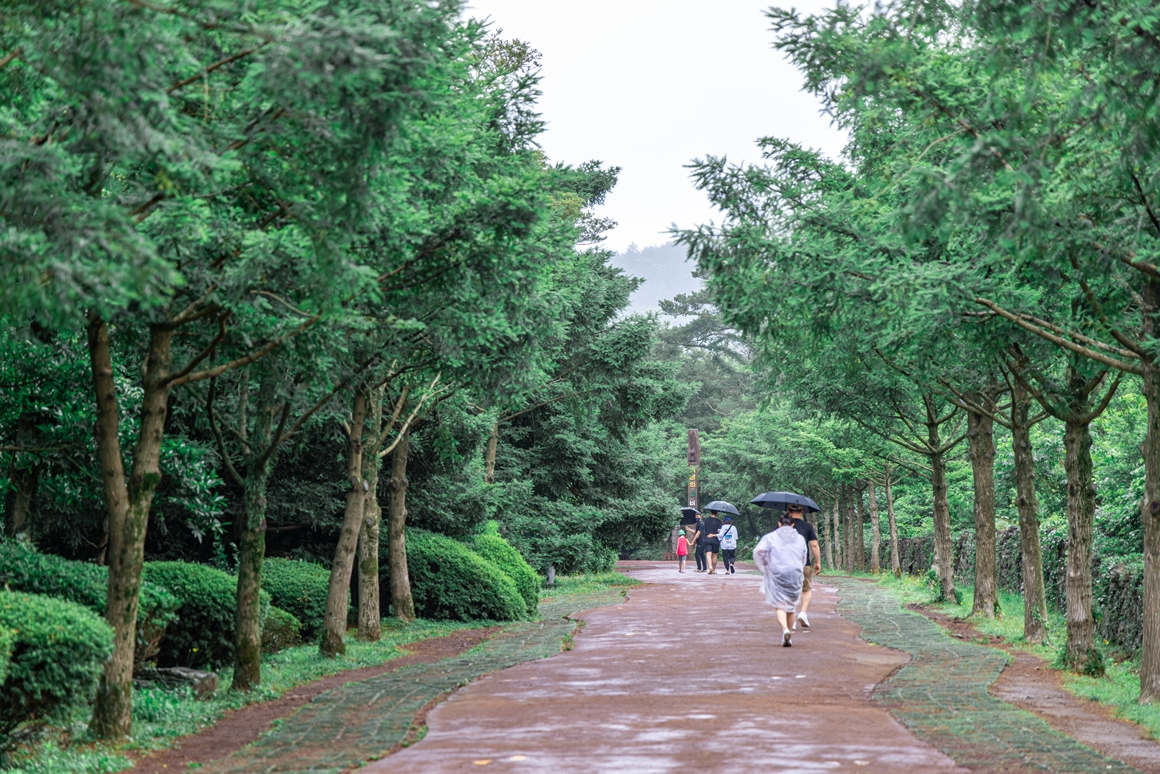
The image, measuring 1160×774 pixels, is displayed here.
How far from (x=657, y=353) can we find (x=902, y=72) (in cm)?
7608

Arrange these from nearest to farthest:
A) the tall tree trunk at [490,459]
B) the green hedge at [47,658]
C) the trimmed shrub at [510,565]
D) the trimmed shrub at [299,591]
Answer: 1. the green hedge at [47,658]
2. the trimmed shrub at [299,591]
3. the trimmed shrub at [510,565]
4. the tall tree trunk at [490,459]

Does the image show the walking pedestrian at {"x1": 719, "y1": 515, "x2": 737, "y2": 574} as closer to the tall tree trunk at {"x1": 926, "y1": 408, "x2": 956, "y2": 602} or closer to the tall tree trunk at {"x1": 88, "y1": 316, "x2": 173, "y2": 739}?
the tall tree trunk at {"x1": 926, "y1": 408, "x2": 956, "y2": 602}

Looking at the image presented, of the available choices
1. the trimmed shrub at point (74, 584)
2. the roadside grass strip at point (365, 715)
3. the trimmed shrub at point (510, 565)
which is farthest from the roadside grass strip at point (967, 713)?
the trimmed shrub at point (510, 565)

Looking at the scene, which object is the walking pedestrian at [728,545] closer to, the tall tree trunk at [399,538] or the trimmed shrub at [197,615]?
the tall tree trunk at [399,538]

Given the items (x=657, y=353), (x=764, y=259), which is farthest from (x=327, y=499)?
(x=657, y=353)

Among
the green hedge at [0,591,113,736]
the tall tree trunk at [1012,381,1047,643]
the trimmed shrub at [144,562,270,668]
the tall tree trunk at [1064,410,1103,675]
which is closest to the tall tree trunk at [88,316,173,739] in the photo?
the green hedge at [0,591,113,736]

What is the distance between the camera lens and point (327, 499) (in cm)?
1806

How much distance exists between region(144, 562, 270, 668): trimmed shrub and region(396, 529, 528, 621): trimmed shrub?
261 inches

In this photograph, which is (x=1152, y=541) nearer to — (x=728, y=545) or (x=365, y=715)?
(x=365, y=715)

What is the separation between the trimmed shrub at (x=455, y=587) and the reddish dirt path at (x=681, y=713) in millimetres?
3566

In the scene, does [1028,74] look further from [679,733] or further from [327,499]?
[327,499]

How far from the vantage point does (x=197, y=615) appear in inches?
482

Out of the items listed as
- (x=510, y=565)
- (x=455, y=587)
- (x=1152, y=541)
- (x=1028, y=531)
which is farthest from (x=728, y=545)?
(x=1152, y=541)

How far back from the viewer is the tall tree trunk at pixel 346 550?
1377cm
